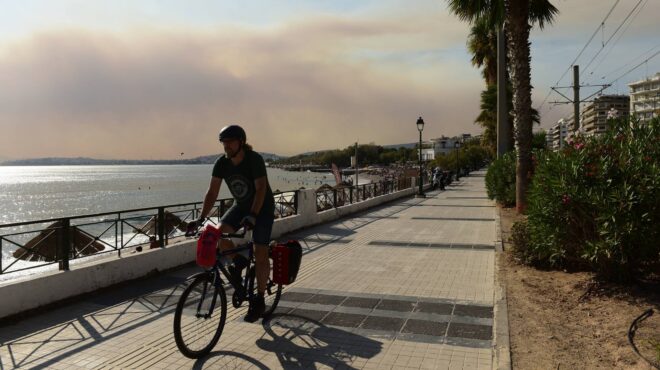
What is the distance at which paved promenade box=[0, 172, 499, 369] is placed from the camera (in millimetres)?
4262

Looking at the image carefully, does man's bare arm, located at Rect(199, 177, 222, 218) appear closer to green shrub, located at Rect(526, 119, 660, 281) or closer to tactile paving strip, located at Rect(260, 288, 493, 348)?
tactile paving strip, located at Rect(260, 288, 493, 348)

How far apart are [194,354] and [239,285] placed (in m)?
0.79

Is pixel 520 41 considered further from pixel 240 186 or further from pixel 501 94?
pixel 240 186

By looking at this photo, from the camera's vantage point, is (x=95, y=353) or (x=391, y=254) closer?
(x=95, y=353)

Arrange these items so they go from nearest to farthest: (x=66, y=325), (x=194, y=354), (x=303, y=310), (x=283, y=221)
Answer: (x=194, y=354) < (x=66, y=325) < (x=303, y=310) < (x=283, y=221)

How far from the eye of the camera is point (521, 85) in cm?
1432

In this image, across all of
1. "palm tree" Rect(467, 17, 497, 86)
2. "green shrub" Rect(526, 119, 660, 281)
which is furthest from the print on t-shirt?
"palm tree" Rect(467, 17, 497, 86)

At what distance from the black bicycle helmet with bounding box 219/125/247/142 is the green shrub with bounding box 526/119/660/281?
12.4ft

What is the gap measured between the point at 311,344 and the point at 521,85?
12.1 metres

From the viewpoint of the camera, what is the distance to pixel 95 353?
442cm

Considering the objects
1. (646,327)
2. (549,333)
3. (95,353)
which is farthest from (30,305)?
(646,327)

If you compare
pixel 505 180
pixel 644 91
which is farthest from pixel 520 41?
pixel 644 91

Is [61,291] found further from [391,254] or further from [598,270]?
[598,270]

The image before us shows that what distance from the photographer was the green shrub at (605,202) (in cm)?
521
